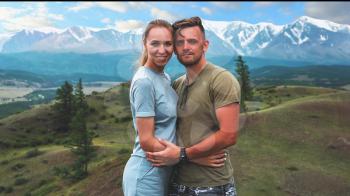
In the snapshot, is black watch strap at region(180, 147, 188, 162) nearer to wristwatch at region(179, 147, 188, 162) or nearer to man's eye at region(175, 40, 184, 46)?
wristwatch at region(179, 147, 188, 162)

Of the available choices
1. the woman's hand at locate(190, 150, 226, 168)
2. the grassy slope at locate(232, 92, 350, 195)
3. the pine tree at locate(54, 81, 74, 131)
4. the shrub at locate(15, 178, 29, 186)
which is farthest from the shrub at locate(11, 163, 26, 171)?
the woman's hand at locate(190, 150, 226, 168)

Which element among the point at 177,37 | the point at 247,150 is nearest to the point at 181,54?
the point at 177,37

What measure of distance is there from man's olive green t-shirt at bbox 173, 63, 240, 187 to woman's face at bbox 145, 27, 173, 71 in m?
0.74

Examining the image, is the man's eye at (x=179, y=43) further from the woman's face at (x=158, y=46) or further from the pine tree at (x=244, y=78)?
the pine tree at (x=244, y=78)

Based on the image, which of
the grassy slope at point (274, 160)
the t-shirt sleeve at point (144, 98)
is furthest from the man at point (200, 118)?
the grassy slope at point (274, 160)

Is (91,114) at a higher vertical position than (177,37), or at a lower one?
lower

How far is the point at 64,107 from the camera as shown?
109625 millimetres

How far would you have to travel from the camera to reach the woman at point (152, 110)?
23.9ft

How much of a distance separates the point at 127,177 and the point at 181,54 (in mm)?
2445

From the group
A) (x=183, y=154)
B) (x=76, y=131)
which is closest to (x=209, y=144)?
(x=183, y=154)

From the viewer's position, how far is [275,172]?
34062 mm

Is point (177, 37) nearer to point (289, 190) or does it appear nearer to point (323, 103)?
point (289, 190)

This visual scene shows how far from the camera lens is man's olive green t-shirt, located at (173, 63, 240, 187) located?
25.2 ft

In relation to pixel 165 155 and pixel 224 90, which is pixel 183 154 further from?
pixel 224 90
